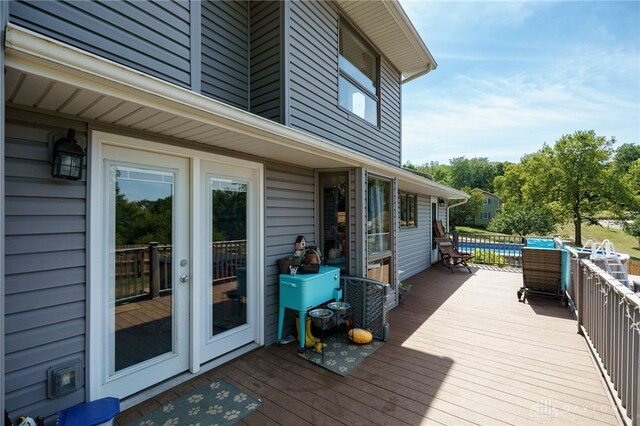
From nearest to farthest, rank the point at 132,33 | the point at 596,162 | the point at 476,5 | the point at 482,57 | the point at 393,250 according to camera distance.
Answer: the point at 132,33, the point at 393,250, the point at 476,5, the point at 482,57, the point at 596,162

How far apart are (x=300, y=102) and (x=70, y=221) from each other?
262 centimetres

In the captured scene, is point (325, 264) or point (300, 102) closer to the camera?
point (300, 102)

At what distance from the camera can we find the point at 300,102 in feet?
12.0

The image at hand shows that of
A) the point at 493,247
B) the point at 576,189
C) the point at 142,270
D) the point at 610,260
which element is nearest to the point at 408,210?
the point at 610,260

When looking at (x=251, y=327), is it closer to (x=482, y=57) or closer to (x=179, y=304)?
(x=179, y=304)

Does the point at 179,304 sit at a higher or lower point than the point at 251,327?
higher

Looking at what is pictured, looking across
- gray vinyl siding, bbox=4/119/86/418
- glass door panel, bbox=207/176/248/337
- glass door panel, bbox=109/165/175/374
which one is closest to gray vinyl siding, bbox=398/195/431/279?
glass door panel, bbox=207/176/248/337

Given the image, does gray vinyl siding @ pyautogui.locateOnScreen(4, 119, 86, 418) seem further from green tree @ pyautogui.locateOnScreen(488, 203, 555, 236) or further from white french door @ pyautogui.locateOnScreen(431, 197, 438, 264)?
green tree @ pyautogui.locateOnScreen(488, 203, 555, 236)

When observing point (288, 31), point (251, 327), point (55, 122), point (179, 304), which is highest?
point (288, 31)

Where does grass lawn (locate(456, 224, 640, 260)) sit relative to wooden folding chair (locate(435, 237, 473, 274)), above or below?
below

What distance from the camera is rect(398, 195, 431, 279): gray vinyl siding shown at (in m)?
7.16

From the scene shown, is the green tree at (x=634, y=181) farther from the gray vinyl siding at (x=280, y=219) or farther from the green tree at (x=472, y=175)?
the gray vinyl siding at (x=280, y=219)

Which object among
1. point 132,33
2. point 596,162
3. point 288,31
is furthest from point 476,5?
point 596,162

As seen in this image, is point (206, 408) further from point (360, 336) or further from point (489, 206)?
point (489, 206)
